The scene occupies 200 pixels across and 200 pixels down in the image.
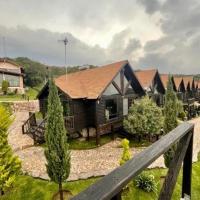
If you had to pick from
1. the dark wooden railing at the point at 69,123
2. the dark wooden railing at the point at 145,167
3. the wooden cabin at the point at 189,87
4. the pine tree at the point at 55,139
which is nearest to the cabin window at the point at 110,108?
the dark wooden railing at the point at 69,123

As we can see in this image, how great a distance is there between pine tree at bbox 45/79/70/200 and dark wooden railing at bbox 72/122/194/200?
6.15 m

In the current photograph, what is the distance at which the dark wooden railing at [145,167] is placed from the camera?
0.96 meters

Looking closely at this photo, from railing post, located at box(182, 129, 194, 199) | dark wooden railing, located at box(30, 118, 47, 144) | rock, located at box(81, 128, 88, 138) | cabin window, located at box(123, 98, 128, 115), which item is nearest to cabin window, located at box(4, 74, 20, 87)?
dark wooden railing, located at box(30, 118, 47, 144)

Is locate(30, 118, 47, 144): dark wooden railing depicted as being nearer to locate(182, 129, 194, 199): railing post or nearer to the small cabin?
locate(182, 129, 194, 199): railing post

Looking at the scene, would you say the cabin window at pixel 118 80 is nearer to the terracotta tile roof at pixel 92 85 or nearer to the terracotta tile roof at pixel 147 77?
the terracotta tile roof at pixel 92 85

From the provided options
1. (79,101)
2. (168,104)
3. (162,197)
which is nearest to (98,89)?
(79,101)

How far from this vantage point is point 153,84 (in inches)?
1027

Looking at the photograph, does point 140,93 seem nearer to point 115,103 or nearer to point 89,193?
point 115,103

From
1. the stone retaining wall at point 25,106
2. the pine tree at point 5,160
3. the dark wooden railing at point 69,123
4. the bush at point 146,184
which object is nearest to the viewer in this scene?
the pine tree at point 5,160

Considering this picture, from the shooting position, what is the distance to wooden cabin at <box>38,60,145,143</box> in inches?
650

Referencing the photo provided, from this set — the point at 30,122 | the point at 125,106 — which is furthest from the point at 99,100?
the point at 30,122

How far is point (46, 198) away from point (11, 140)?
929 cm

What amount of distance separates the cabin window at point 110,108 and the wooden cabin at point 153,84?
24.3ft

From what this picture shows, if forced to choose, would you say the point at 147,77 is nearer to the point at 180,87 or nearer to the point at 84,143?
the point at 84,143
